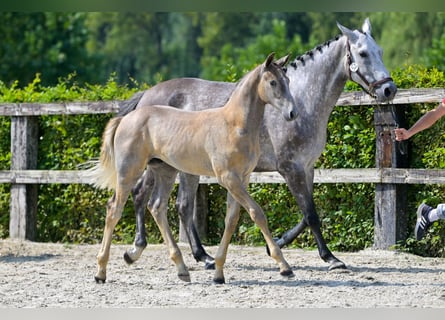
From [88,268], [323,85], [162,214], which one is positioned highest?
[323,85]

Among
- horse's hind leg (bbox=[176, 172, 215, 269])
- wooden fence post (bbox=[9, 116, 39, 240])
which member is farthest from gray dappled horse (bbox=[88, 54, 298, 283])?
wooden fence post (bbox=[9, 116, 39, 240])

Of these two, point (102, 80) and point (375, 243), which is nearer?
point (375, 243)

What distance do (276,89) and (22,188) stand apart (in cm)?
473

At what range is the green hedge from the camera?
8.59 meters

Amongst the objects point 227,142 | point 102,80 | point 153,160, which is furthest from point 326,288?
point 102,80

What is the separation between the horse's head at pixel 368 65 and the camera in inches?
283

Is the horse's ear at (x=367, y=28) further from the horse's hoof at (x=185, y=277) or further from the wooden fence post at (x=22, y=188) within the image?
the wooden fence post at (x=22, y=188)

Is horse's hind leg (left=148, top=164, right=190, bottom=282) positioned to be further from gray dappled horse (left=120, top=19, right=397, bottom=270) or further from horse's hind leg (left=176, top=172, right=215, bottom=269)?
horse's hind leg (left=176, top=172, right=215, bottom=269)

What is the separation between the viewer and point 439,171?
813 cm

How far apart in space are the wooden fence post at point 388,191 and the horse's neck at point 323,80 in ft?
3.31

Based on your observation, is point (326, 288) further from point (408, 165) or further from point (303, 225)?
point (408, 165)

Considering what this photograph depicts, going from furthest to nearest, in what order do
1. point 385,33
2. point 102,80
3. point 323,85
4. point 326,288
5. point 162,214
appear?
1. point 102,80
2. point 385,33
3. point 323,85
4. point 162,214
5. point 326,288

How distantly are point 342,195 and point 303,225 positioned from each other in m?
1.04

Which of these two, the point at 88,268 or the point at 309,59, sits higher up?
the point at 309,59
